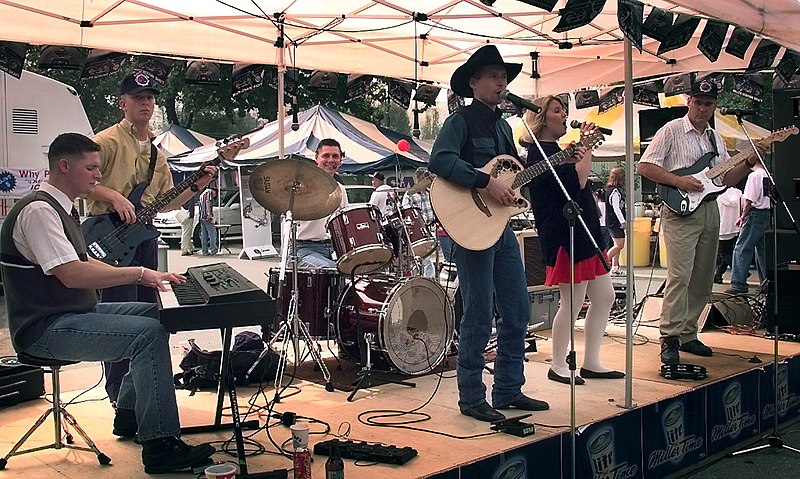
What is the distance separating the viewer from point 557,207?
17.6ft

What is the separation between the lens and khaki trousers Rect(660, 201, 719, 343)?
20.1ft

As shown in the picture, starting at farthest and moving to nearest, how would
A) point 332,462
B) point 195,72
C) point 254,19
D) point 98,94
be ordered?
point 98,94, point 195,72, point 254,19, point 332,462

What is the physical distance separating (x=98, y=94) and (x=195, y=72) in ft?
92.1

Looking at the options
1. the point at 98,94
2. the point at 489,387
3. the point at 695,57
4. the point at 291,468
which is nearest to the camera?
the point at 291,468

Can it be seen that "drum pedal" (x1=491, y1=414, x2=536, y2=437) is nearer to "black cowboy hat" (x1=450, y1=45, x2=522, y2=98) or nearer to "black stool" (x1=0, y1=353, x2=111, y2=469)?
"black cowboy hat" (x1=450, y1=45, x2=522, y2=98)

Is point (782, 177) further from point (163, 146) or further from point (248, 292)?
point (163, 146)

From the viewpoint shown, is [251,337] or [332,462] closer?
[332,462]

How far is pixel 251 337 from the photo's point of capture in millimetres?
6102

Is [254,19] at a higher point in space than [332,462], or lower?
higher

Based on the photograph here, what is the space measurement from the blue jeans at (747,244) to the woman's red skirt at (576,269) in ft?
22.2

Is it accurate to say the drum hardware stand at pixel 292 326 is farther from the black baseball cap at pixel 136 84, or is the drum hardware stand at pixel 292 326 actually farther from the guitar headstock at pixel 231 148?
the black baseball cap at pixel 136 84

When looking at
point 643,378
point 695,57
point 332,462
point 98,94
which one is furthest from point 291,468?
point 98,94

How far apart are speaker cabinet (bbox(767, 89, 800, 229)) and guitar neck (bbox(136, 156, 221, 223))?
6.15 meters

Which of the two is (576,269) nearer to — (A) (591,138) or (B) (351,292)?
(A) (591,138)
